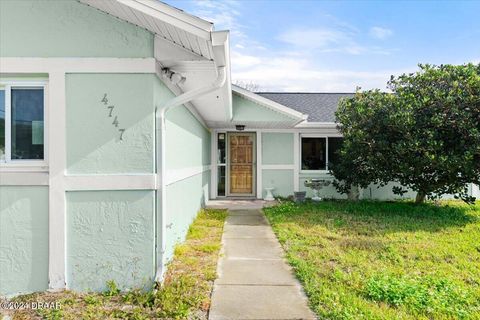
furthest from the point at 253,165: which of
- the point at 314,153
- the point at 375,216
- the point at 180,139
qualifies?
the point at 180,139

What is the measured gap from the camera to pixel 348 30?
1268 centimetres

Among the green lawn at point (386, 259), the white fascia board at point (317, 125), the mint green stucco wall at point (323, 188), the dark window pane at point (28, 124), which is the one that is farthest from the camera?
the mint green stucco wall at point (323, 188)

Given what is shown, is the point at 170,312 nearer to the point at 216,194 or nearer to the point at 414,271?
the point at 414,271

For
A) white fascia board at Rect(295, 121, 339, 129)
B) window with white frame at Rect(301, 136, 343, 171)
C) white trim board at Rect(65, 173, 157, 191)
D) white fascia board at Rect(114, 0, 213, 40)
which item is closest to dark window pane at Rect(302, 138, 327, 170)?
window with white frame at Rect(301, 136, 343, 171)

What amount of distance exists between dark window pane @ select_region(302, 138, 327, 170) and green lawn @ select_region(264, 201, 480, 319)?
3.15 m

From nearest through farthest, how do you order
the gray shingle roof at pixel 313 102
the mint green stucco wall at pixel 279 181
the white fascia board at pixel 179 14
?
the white fascia board at pixel 179 14 → the mint green stucco wall at pixel 279 181 → the gray shingle roof at pixel 313 102

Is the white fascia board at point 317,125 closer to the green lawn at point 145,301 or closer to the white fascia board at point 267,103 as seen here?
the white fascia board at point 267,103

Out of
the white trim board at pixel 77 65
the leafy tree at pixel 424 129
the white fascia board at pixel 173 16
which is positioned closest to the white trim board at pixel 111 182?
the white trim board at pixel 77 65

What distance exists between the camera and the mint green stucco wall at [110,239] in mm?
3930

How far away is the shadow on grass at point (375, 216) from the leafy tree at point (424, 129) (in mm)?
665

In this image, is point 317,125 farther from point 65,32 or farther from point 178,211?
point 65,32

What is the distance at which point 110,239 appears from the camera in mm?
3975

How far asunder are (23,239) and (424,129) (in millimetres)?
8424

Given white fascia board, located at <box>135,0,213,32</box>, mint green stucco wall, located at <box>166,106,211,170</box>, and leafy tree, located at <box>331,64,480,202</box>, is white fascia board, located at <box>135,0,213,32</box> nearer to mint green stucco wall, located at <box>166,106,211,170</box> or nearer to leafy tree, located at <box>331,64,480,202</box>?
mint green stucco wall, located at <box>166,106,211,170</box>
